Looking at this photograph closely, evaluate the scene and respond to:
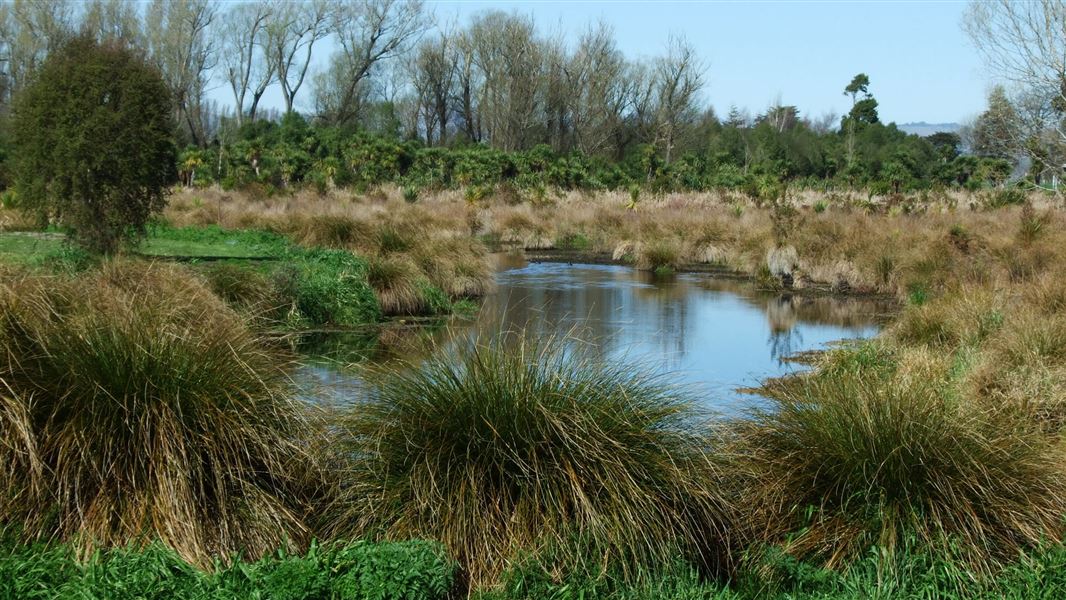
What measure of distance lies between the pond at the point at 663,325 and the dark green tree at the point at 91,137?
11.6ft

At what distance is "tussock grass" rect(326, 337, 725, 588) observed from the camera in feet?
17.2

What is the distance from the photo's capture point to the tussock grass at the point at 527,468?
5.25 meters

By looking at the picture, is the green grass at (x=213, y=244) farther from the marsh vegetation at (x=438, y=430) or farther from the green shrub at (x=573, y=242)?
the green shrub at (x=573, y=242)

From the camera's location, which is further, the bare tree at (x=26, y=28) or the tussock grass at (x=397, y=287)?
the bare tree at (x=26, y=28)

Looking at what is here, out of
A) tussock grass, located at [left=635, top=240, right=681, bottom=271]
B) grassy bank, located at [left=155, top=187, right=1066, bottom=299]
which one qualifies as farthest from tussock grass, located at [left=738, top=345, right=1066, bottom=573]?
tussock grass, located at [left=635, top=240, right=681, bottom=271]

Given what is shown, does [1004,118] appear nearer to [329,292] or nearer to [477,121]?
[329,292]

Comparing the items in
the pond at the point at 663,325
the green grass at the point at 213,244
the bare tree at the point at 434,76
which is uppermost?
the bare tree at the point at 434,76

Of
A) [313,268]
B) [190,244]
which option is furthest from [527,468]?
[190,244]

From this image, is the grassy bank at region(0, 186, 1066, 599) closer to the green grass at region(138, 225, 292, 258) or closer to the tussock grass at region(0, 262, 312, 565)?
the tussock grass at region(0, 262, 312, 565)

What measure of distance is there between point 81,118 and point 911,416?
11.4 meters

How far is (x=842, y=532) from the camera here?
5.52m

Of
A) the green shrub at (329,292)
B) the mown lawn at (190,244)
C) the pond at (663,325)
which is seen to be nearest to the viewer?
the pond at (663,325)

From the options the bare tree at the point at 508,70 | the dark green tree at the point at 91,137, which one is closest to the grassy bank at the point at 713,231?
the dark green tree at the point at 91,137

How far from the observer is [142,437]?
5.38m
